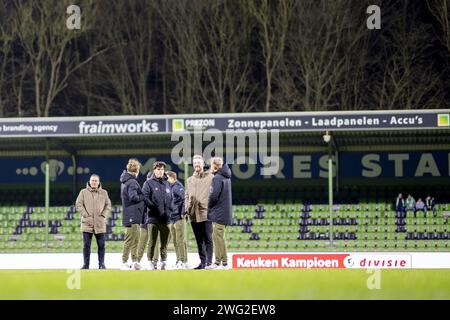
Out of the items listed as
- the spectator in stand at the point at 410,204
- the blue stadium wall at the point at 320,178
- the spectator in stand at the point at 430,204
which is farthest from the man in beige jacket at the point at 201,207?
the blue stadium wall at the point at 320,178

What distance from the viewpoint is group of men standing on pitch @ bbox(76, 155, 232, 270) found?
16.3m

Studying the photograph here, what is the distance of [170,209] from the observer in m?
16.8

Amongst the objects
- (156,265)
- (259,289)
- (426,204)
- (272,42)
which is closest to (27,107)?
(272,42)

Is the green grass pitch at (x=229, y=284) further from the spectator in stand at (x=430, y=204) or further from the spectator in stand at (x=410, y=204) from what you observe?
the spectator in stand at (x=410, y=204)

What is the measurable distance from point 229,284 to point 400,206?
1638cm

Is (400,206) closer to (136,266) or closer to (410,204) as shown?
(410,204)

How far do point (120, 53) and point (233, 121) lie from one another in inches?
603

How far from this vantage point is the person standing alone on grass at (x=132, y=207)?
55.1 ft

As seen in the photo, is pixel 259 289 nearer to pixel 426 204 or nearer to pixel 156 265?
pixel 156 265

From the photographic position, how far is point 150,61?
139 ft

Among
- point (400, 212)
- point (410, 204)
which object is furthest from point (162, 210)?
point (410, 204)

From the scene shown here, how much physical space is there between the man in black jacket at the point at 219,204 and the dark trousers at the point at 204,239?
25 centimetres

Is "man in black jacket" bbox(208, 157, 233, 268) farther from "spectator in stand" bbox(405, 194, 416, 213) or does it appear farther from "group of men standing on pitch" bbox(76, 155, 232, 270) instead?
"spectator in stand" bbox(405, 194, 416, 213)
